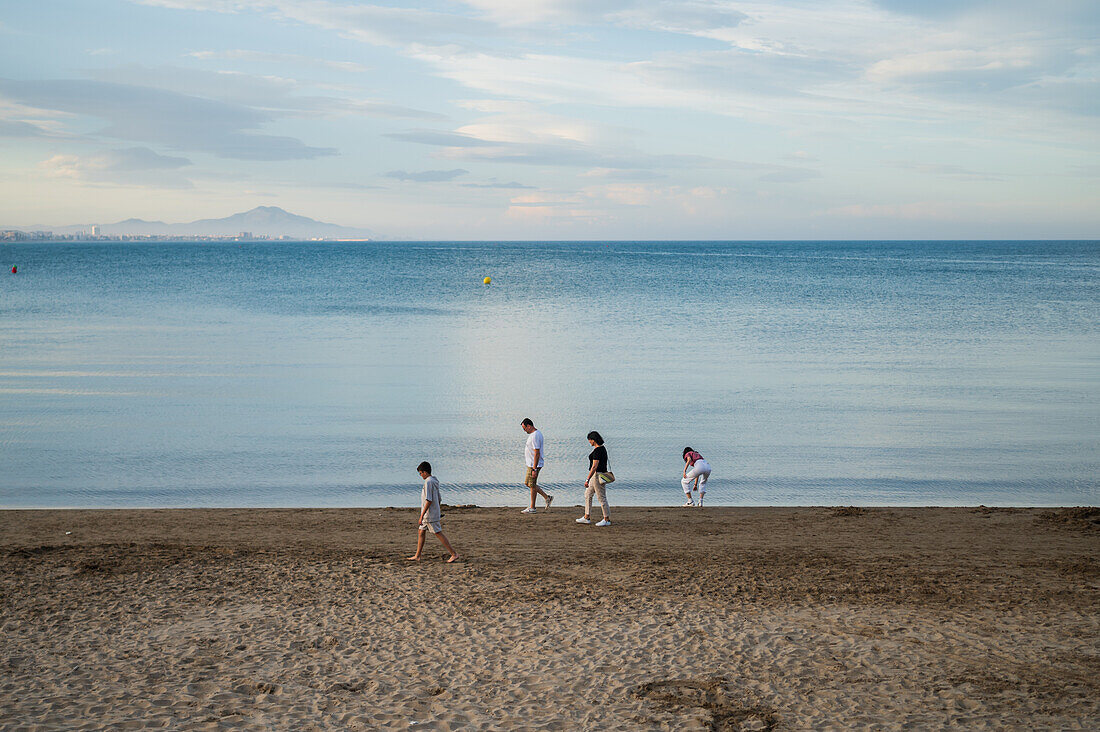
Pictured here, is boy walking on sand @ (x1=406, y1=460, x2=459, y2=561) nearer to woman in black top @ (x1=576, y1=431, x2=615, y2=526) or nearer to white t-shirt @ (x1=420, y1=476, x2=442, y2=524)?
white t-shirt @ (x1=420, y1=476, x2=442, y2=524)

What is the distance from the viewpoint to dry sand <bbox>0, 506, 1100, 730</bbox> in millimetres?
6977

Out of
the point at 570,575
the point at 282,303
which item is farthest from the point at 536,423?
the point at 282,303

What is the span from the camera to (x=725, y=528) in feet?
39.2

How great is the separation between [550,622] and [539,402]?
12588 millimetres

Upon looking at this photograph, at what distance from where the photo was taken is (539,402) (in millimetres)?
21203

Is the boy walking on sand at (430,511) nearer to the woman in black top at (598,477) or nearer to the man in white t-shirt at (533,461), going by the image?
the woman in black top at (598,477)

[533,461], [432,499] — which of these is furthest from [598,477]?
[432,499]

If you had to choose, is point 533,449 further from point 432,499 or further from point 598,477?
point 432,499

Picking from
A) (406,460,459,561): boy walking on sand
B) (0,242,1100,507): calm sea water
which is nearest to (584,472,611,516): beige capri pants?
(0,242,1100,507): calm sea water

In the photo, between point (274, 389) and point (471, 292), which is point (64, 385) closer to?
point (274, 389)

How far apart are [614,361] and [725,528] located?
1634 centimetres

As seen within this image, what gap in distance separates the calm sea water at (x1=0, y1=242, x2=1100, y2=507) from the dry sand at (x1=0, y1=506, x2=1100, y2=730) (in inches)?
78.6

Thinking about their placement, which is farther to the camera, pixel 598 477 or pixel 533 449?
pixel 533 449

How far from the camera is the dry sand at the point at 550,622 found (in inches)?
275
